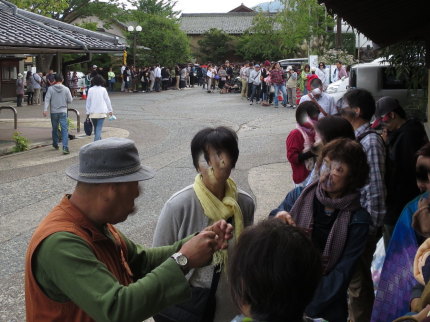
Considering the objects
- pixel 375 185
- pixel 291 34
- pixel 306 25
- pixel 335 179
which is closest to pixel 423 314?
pixel 335 179

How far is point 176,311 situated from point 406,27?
5.32 metres

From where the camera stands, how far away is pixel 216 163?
117 inches

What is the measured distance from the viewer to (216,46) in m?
49.1

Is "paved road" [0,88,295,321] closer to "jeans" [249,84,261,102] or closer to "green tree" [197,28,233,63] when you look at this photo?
"jeans" [249,84,261,102]

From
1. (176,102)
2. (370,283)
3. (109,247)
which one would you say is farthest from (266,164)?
(176,102)

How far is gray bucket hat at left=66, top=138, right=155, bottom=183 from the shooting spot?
2.07 meters

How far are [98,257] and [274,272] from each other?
74 cm

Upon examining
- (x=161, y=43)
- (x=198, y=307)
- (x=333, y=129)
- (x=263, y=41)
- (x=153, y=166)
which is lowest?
(x=153, y=166)

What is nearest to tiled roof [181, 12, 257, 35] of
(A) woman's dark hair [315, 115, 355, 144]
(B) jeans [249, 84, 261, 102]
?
(B) jeans [249, 84, 261, 102]

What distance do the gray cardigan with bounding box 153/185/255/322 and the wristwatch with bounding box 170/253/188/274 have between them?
75 centimetres

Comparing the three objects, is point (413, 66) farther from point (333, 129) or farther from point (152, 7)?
point (152, 7)

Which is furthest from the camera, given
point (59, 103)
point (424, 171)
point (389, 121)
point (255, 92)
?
point (255, 92)

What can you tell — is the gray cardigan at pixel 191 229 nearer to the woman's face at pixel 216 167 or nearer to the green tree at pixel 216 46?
the woman's face at pixel 216 167

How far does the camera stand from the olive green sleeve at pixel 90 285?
1.88 metres
